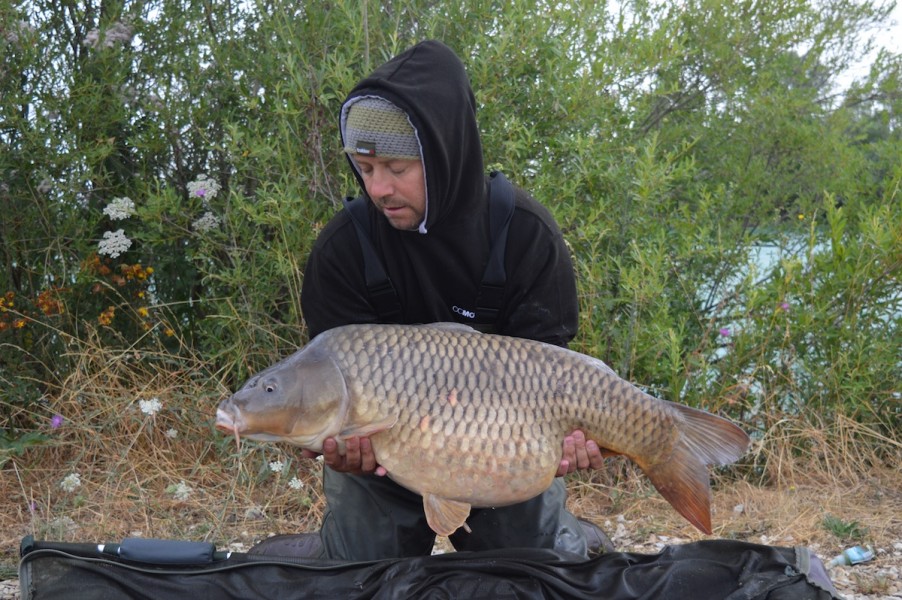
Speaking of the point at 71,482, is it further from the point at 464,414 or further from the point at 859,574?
the point at 859,574

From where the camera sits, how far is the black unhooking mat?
1877 millimetres

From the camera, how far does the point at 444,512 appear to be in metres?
1.84

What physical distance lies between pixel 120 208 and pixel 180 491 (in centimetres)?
90

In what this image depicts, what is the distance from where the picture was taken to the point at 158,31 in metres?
3.36

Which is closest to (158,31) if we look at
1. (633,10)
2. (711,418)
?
(633,10)

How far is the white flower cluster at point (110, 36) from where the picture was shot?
318cm

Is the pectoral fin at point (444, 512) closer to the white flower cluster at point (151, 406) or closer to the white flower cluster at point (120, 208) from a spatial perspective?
the white flower cluster at point (151, 406)

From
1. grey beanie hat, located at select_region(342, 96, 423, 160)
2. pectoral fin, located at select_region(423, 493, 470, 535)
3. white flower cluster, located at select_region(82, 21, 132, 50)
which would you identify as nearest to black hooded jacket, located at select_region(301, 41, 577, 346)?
grey beanie hat, located at select_region(342, 96, 423, 160)

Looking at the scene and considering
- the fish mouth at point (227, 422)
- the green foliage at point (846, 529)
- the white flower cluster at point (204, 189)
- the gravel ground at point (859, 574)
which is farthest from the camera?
the white flower cluster at point (204, 189)

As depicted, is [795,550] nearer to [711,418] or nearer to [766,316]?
[711,418]

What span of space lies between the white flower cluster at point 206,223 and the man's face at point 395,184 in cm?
128

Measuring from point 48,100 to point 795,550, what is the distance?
247 cm

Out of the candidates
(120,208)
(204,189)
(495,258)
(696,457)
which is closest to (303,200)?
(204,189)

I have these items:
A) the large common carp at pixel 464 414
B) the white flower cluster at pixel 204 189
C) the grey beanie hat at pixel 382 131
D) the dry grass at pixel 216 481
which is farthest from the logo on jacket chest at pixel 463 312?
the white flower cluster at pixel 204 189
